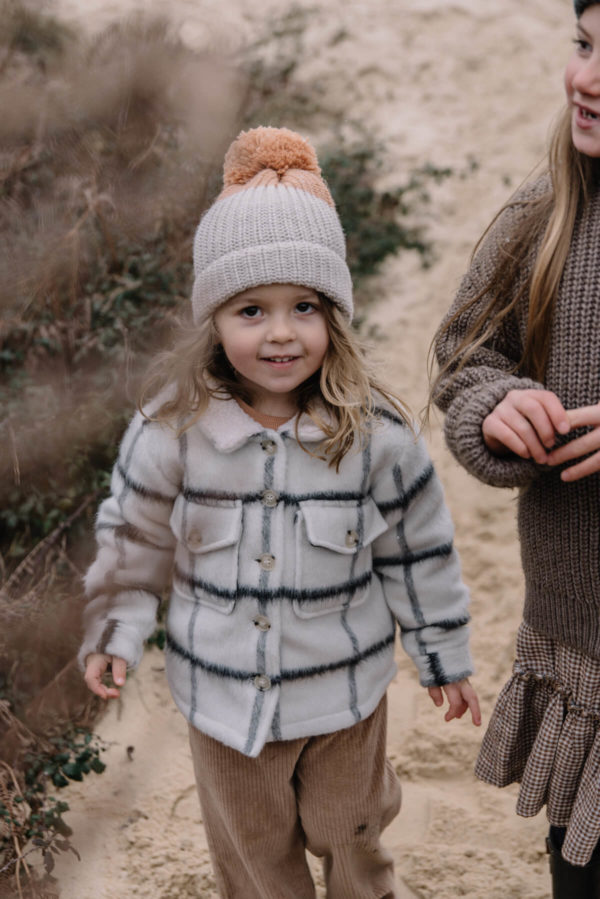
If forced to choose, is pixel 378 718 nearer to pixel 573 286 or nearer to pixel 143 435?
pixel 143 435

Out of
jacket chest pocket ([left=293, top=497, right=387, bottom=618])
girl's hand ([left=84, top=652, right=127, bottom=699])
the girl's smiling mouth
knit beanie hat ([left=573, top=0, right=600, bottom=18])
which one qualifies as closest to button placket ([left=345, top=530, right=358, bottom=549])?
jacket chest pocket ([left=293, top=497, right=387, bottom=618])

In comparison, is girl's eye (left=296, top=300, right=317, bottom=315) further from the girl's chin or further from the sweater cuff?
the girl's chin

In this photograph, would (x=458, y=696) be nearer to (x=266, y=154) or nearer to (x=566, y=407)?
(x=566, y=407)

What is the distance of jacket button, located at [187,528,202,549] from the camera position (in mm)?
Result: 1579

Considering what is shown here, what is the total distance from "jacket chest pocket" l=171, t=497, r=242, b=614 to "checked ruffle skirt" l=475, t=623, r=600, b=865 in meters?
0.53

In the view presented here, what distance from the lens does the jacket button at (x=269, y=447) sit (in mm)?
1559

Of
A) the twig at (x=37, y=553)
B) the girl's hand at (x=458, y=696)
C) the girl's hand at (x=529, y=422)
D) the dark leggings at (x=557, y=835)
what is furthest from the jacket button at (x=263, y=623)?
the twig at (x=37, y=553)

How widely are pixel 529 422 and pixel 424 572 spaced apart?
387 mm

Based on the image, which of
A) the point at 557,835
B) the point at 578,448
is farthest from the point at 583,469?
the point at 557,835

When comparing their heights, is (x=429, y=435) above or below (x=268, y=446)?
below

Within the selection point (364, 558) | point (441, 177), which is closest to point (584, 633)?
point (364, 558)

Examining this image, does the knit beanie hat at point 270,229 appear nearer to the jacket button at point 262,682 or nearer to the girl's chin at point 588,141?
the girl's chin at point 588,141

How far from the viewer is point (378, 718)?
173 centimetres

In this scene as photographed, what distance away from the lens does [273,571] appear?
5.05 feet
